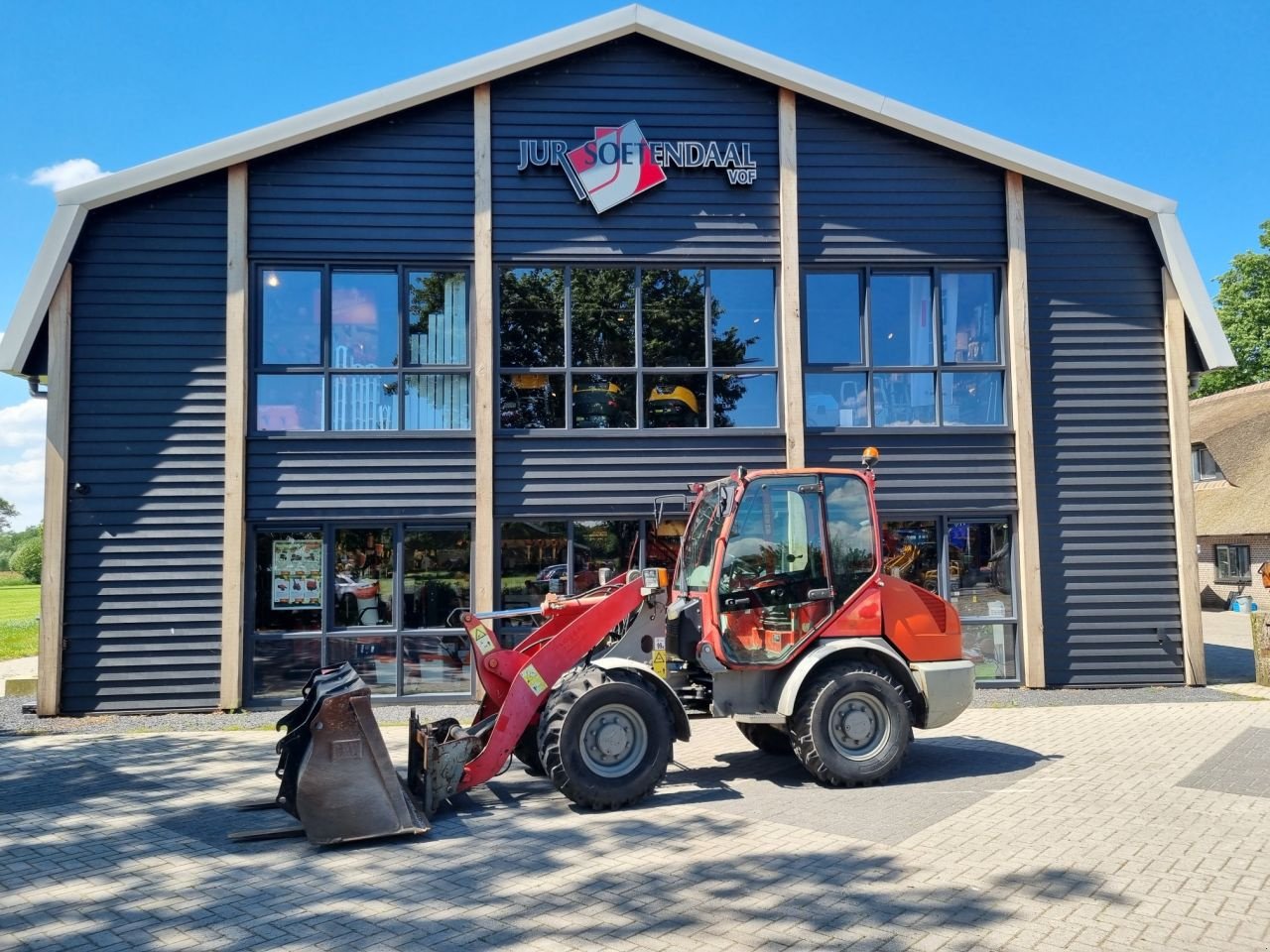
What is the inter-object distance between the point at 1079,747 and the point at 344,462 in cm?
822

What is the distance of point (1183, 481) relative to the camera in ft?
38.9

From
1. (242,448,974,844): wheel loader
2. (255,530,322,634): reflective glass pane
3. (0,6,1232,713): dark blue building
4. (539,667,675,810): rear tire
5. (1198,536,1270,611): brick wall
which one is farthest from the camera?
(1198,536,1270,611): brick wall

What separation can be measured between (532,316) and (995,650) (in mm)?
6943

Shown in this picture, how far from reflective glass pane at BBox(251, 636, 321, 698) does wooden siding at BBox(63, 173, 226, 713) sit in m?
0.45

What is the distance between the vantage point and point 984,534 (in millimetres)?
12008


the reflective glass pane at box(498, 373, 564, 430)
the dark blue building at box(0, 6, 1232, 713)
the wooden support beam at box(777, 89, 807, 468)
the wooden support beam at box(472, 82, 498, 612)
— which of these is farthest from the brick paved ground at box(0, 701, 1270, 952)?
the reflective glass pane at box(498, 373, 564, 430)

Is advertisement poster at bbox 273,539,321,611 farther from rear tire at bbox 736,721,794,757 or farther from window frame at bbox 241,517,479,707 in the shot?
rear tire at bbox 736,721,794,757

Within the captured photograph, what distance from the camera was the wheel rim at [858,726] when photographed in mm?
7305

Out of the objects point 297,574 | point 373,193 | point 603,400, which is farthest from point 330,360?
point 603,400

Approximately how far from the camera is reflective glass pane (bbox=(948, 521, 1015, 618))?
39.0ft

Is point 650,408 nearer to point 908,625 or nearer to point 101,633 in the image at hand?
point 908,625

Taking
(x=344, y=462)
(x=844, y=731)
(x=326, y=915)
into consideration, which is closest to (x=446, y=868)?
(x=326, y=915)

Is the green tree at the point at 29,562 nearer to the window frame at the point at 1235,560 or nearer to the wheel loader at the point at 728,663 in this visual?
the window frame at the point at 1235,560

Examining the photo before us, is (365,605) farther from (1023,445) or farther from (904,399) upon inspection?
(1023,445)
